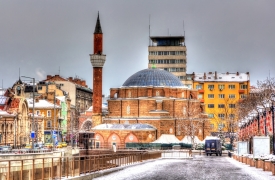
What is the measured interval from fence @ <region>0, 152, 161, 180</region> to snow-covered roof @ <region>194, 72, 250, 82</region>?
91127 millimetres

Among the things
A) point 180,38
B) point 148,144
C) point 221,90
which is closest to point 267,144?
point 148,144

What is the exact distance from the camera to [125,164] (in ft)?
136

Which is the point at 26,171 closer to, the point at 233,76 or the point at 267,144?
the point at 267,144

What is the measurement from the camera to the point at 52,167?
24.6 meters

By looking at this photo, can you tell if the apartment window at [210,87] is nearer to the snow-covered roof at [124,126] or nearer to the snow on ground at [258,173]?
the snow-covered roof at [124,126]

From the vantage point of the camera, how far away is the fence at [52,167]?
21.5 meters

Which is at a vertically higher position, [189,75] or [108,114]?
[189,75]

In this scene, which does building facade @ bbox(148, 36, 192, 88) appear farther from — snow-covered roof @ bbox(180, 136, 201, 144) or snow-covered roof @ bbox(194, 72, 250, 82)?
snow-covered roof @ bbox(180, 136, 201, 144)

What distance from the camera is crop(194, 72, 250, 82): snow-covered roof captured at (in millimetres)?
126500

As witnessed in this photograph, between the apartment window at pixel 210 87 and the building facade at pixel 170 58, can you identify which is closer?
the apartment window at pixel 210 87

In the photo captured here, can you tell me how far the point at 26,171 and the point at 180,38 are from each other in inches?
4538

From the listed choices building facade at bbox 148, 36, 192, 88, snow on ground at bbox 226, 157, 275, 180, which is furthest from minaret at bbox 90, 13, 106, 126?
snow on ground at bbox 226, 157, 275, 180

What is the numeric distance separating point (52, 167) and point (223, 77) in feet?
347

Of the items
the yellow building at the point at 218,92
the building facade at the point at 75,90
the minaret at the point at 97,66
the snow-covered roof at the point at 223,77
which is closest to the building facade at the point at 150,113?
the minaret at the point at 97,66
